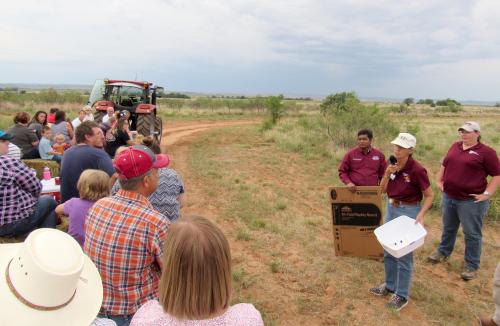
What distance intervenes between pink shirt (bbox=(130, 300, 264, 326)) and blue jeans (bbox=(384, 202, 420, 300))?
283cm

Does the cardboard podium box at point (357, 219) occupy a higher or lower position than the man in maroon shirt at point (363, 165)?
lower

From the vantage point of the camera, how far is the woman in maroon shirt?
12.4ft

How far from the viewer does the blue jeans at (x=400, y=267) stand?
3.84 m

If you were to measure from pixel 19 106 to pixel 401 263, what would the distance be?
107 feet

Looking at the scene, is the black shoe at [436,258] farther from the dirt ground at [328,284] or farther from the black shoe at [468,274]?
the black shoe at [468,274]

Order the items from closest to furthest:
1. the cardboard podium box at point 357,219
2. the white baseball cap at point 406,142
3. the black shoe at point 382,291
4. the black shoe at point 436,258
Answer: the white baseball cap at point 406,142 < the black shoe at point 382,291 < the cardboard podium box at point 357,219 < the black shoe at point 436,258

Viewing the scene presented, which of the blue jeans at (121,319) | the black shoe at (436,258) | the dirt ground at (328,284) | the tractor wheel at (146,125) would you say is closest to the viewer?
Result: the blue jeans at (121,319)

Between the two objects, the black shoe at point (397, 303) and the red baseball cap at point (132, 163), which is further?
the black shoe at point (397, 303)

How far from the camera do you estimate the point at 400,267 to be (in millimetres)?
3859

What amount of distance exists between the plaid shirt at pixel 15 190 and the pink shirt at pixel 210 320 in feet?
7.69

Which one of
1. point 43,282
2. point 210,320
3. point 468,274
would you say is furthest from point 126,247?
point 468,274

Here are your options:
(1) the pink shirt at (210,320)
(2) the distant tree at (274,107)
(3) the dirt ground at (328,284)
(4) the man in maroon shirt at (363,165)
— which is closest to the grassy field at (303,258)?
(3) the dirt ground at (328,284)

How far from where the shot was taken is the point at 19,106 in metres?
30.2

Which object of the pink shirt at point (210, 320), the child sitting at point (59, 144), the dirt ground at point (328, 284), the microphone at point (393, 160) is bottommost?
the dirt ground at point (328, 284)
